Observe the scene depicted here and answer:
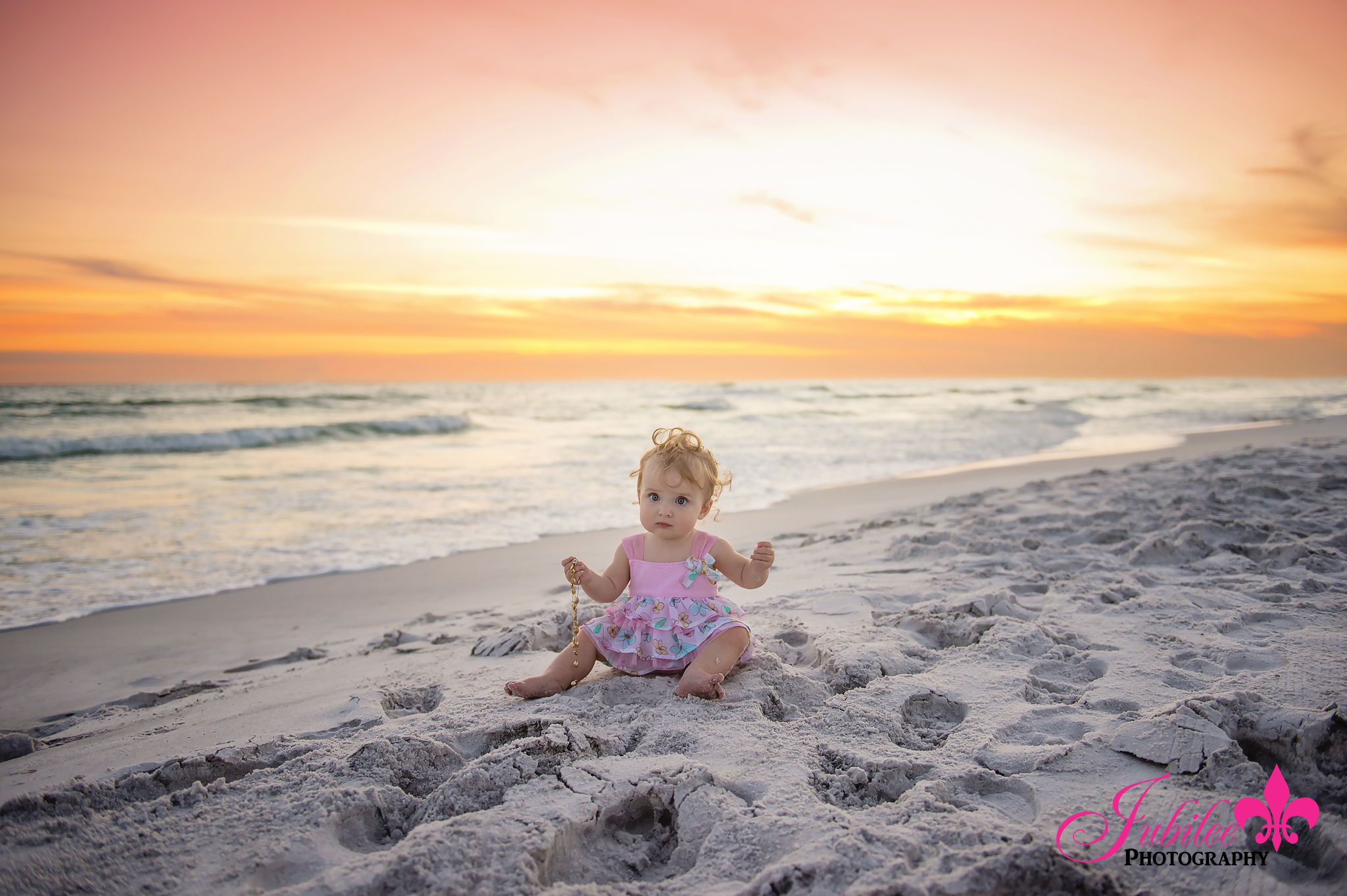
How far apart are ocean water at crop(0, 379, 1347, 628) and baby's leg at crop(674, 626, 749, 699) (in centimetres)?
388

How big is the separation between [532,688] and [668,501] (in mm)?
833

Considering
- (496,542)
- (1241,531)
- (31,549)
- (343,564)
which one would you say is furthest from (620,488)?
(1241,531)

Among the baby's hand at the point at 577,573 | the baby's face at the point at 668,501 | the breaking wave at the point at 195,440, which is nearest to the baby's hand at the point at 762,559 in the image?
the baby's face at the point at 668,501

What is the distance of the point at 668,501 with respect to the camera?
2.62 meters

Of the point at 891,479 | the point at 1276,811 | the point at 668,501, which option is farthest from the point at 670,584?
the point at 891,479

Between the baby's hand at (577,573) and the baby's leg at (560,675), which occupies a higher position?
the baby's hand at (577,573)

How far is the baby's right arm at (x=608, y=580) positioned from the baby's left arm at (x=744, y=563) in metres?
0.37

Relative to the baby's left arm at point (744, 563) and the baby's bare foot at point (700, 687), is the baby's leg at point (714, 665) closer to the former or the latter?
the baby's bare foot at point (700, 687)

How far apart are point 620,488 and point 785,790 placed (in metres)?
7.06

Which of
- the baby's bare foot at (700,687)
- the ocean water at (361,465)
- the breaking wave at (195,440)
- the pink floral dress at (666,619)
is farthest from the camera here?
the breaking wave at (195,440)

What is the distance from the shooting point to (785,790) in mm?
1745

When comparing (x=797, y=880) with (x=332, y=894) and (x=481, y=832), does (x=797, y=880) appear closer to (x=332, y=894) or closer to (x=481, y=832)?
(x=481, y=832)

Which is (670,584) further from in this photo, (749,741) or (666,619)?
(749,741)

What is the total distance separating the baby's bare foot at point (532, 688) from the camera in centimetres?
238
